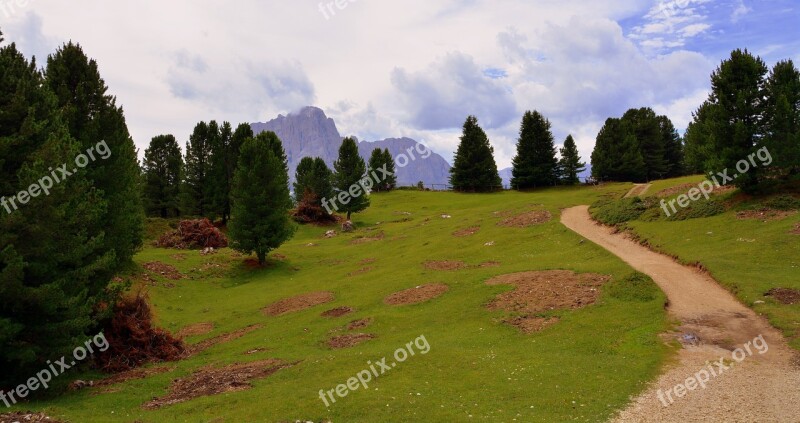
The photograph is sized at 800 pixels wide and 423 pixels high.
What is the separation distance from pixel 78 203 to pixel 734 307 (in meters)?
32.9

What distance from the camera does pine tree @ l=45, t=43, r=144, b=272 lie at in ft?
108

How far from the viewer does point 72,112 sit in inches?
1334

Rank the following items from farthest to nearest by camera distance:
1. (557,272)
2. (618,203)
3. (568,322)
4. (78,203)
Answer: (618,203) < (557,272) < (568,322) < (78,203)

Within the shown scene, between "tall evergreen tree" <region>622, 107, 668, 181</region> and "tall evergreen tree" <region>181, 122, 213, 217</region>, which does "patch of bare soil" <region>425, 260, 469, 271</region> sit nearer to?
"tall evergreen tree" <region>181, 122, 213, 217</region>

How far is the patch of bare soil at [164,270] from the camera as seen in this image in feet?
151

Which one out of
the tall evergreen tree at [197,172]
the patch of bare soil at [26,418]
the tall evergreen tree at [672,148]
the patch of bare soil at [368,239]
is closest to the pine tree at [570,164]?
the tall evergreen tree at [672,148]

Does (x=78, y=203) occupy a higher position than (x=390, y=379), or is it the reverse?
(x=78, y=203)

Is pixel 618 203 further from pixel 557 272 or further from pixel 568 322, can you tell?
pixel 568 322

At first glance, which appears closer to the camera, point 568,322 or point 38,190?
point 38,190

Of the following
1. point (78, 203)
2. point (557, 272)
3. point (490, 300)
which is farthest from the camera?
point (557, 272)

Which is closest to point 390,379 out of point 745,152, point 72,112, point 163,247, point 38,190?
point 38,190

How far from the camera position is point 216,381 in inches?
845

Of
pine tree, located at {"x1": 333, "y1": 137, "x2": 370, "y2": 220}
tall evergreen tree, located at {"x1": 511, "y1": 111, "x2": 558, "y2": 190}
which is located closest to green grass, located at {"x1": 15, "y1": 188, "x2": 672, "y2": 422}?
pine tree, located at {"x1": 333, "y1": 137, "x2": 370, "y2": 220}

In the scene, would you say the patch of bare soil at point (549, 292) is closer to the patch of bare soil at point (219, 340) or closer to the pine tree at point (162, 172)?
the patch of bare soil at point (219, 340)
